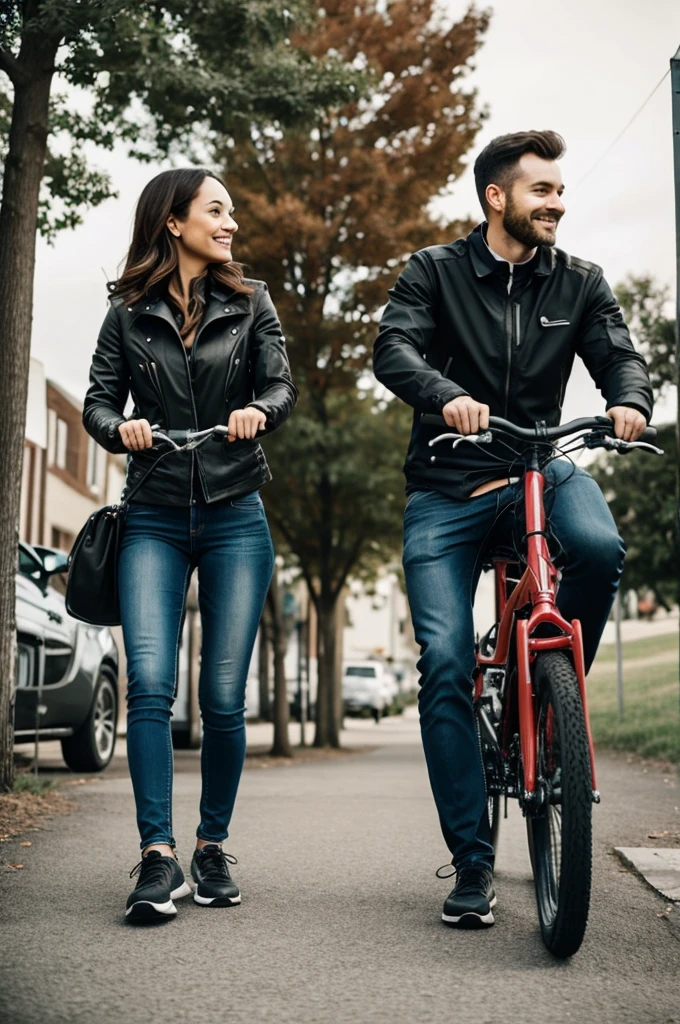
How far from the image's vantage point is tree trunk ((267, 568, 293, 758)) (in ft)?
59.0

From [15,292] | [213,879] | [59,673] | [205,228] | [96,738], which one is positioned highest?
[15,292]

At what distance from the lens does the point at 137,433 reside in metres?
3.93

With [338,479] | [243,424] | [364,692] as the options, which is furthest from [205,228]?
[364,692]

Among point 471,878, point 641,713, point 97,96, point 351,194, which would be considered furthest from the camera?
point 351,194

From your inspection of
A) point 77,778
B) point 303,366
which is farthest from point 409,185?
point 77,778

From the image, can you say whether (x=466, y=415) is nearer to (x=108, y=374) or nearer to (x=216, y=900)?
(x=108, y=374)

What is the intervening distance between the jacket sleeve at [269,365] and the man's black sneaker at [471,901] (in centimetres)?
140

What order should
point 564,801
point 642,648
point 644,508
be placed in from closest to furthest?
1. point 564,801
2. point 644,508
3. point 642,648

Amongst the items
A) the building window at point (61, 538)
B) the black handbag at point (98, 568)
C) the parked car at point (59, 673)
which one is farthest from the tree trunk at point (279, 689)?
the black handbag at point (98, 568)

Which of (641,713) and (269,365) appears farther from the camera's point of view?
(641,713)

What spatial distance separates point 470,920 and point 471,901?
0.18 feet

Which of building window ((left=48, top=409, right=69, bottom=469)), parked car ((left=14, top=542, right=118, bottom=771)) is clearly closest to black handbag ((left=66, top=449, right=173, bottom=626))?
parked car ((left=14, top=542, right=118, bottom=771))

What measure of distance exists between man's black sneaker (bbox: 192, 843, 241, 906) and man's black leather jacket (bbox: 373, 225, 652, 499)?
1.24 meters

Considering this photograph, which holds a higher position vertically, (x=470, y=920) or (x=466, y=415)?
(x=466, y=415)
